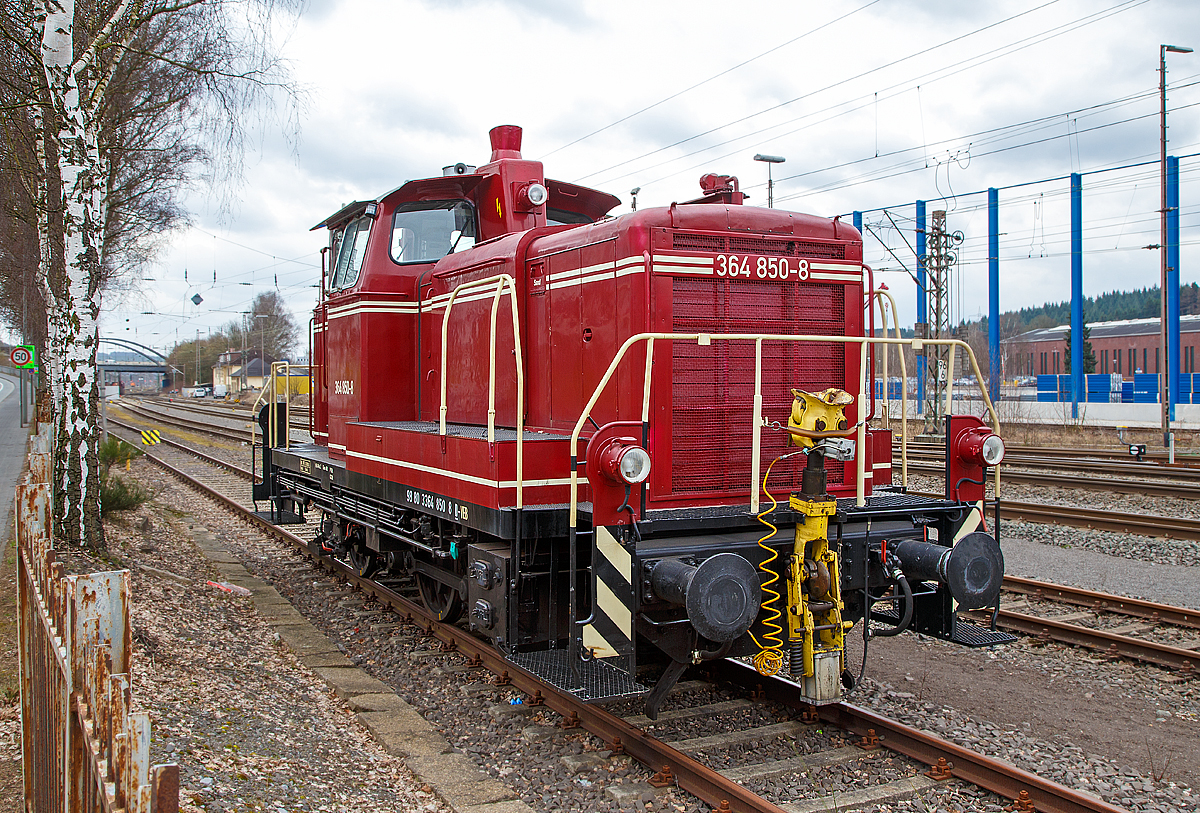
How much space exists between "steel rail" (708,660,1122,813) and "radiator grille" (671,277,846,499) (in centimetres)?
125

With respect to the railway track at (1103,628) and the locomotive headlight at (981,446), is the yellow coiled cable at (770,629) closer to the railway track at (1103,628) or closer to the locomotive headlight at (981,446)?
the locomotive headlight at (981,446)

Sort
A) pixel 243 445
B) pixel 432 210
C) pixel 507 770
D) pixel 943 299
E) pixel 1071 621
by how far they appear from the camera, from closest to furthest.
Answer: pixel 507 770 → pixel 1071 621 → pixel 432 210 → pixel 943 299 → pixel 243 445

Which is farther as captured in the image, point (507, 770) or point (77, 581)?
point (507, 770)

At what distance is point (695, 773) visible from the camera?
4.04 metres

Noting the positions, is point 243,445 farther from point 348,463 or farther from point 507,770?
point 507,770

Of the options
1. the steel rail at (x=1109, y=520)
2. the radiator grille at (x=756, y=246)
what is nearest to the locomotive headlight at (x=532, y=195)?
the radiator grille at (x=756, y=246)

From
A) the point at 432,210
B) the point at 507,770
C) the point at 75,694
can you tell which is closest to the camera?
the point at 75,694

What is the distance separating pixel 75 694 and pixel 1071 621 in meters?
7.19

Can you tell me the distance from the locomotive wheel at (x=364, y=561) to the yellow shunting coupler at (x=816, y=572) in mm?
5028

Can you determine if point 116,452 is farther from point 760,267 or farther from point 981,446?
point 981,446

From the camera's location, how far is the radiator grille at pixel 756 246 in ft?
16.1

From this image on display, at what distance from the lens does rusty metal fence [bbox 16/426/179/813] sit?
1.87 metres

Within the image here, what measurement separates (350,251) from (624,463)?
4.97 metres

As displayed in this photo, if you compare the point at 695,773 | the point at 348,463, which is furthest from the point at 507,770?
the point at 348,463
